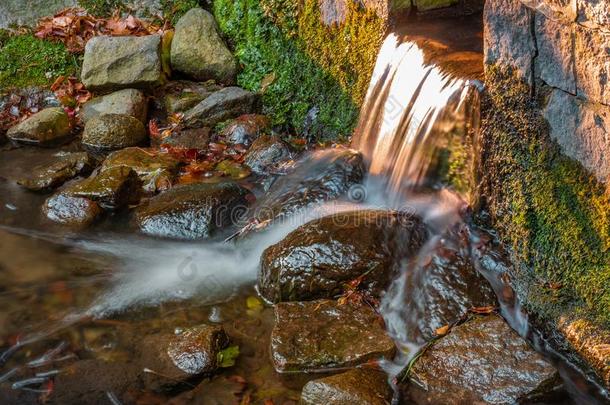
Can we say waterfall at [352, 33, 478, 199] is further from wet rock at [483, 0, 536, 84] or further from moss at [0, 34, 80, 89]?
moss at [0, 34, 80, 89]

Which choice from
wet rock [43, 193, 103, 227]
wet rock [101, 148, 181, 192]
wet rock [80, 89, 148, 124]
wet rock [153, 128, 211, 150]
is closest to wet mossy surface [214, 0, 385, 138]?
wet rock [153, 128, 211, 150]

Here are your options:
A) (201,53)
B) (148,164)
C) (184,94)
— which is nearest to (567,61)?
(148,164)

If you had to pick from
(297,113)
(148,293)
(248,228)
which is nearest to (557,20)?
(248,228)

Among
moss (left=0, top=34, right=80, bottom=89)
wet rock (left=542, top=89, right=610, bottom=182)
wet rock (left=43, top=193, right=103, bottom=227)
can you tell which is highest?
wet rock (left=542, top=89, right=610, bottom=182)

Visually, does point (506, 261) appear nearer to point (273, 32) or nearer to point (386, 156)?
point (386, 156)

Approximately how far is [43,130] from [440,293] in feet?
18.8

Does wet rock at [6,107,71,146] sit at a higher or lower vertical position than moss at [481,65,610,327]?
lower

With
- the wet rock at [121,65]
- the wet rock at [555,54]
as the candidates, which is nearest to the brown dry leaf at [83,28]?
the wet rock at [121,65]

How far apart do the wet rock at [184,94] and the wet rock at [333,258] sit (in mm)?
3911

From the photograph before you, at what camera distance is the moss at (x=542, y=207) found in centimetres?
335

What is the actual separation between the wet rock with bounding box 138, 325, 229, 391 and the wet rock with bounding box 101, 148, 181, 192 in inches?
103

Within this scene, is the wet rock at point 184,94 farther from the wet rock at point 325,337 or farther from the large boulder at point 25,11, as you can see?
the wet rock at point 325,337

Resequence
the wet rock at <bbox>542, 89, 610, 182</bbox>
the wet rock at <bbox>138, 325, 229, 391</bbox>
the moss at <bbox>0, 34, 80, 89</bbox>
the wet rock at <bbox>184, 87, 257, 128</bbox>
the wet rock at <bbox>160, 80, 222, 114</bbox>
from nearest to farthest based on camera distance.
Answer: the wet rock at <bbox>542, 89, 610, 182</bbox> → the wet rock at <bbox>138, 325, 229, 391</bbox> → the wet rock at <bbox>184, 87, 257, 128</bbox> → the wet rock at <bbox>160, 80, 222, 114</bbox> → the moss at <bbox>0, 34, 80, 89</bbox>

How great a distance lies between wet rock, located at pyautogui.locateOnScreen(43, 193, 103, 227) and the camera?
5.32 metres
